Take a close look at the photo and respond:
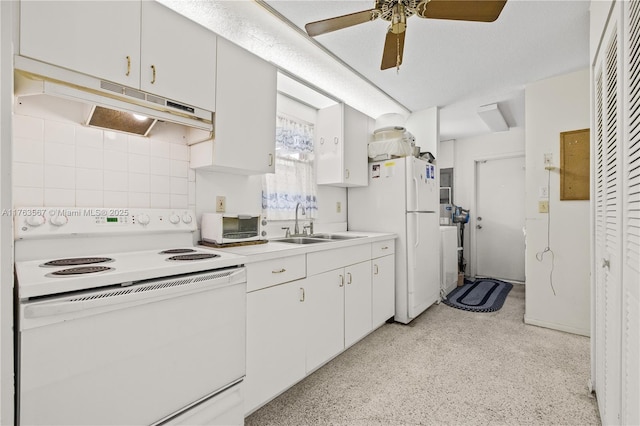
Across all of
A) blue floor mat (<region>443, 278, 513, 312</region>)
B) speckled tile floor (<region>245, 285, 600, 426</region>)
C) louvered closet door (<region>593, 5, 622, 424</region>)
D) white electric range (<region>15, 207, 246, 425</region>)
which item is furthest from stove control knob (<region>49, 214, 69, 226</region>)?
blue floor mat (<region>443, 278, 513, 312</region>)

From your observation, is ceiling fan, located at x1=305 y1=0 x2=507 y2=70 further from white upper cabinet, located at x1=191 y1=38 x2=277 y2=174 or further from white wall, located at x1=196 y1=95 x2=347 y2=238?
white wall, located at x1=196 y1=95 x2=347 y2=238

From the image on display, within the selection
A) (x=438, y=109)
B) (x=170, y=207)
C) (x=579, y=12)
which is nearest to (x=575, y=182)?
(x=579, y=12)

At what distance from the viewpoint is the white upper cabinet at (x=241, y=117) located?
71.4 inches

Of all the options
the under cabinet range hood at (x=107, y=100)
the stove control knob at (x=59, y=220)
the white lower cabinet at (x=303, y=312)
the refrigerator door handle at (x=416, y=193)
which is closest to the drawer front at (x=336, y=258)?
the white lower cabinet at (x=303, y=312)

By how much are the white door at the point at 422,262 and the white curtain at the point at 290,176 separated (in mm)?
1018

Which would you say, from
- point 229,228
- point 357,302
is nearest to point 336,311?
point 357,302

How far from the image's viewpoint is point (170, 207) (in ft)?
6.09

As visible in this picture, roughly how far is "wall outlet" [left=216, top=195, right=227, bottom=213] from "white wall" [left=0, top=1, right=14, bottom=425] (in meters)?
1.34

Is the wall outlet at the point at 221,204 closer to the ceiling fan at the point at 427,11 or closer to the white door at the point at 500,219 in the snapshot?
the ceiling fan at the point at 427,11

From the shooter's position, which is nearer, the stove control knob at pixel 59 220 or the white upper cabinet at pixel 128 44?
the white upper cabinet at pixel 128 44

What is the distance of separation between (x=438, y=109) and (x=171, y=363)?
3.85 meters

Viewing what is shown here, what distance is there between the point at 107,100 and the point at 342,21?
1228mm

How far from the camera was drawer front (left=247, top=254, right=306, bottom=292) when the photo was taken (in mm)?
1600

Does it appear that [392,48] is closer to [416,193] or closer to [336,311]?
[416,193]
